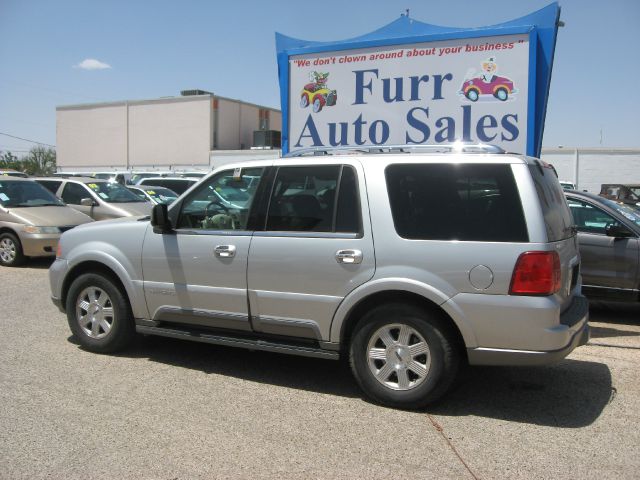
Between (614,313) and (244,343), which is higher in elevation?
(244,343)

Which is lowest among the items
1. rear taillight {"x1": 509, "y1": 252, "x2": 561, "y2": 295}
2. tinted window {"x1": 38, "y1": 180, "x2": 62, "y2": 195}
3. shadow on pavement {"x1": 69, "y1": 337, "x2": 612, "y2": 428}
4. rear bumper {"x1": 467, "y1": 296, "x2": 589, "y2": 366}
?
shadow on pavement {"x1": 69, "y1": 337, "x2": 612, "y2": 428}

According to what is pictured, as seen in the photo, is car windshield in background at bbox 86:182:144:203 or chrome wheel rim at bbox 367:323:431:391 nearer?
chrome wheel rim at bbox 367:323:431:391

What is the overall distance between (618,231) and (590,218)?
507 mm

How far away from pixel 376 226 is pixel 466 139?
308 centimetres

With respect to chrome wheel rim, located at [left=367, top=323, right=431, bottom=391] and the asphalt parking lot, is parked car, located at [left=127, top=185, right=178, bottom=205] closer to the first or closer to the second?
the asphalt parking lot

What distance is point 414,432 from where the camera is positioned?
4.15 meters

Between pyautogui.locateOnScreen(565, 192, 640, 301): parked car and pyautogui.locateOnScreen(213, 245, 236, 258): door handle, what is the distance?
182 inches

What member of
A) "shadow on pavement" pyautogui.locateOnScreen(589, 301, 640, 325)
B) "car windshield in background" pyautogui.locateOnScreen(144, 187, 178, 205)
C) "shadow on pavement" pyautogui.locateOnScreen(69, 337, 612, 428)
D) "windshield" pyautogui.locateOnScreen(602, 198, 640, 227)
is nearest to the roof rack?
"shadow on pavement" pyautogui.locateOnScreen(69, 337, 612, 428)

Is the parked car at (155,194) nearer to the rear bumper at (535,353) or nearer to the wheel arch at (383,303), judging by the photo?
the wheel arch at (383,303)

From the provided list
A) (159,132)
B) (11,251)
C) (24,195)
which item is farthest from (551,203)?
(159,132)

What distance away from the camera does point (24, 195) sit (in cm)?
1236

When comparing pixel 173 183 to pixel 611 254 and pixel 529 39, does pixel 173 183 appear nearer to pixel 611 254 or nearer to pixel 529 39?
pixel 529 39

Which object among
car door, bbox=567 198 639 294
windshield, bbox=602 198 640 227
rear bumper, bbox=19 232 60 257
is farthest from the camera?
rear bumper, bbox=19 232 60 257

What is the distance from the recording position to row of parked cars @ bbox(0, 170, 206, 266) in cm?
1138
